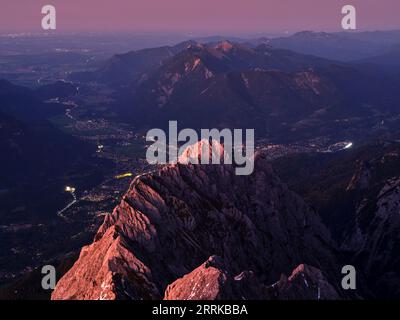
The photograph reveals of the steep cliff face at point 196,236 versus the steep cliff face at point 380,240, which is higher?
the steep cliff face at point 196,236

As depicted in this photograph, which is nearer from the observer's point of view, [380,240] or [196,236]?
[196,236]

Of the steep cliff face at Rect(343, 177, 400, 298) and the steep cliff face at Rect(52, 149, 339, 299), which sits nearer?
the steep cliff face at Rect(52, 149, 339, 299)

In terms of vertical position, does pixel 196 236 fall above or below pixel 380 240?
above

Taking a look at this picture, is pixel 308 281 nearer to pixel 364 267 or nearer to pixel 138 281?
pixel 138 281

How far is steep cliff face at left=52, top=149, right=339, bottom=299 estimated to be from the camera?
3910 inches

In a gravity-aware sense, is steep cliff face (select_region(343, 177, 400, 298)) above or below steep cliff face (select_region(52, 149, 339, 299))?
below

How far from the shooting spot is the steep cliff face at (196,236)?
326 feet

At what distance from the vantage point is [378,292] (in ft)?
488

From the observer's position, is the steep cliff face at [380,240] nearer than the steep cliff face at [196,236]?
No

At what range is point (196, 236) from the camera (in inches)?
4938
